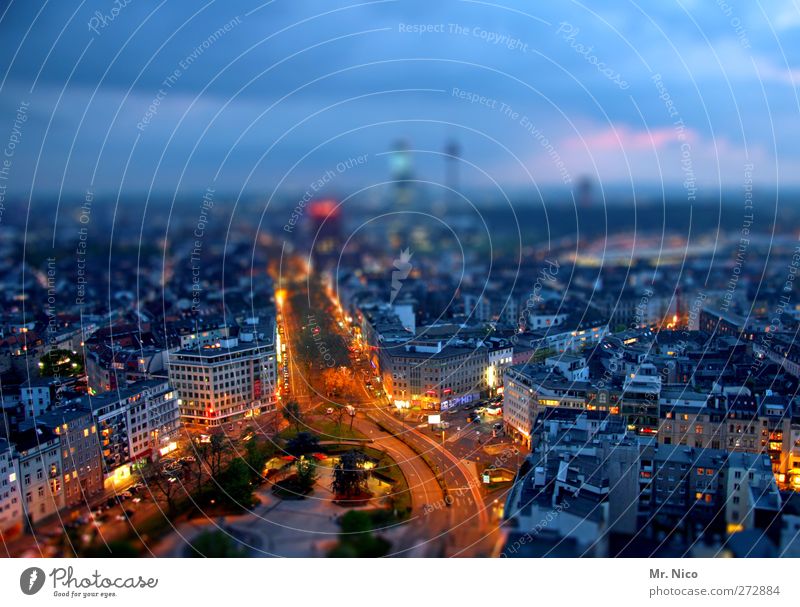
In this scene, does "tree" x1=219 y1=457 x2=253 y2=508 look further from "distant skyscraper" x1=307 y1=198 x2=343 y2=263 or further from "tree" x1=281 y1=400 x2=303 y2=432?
"distant skyscraper" x1=307 y1=198 x2=343 y2=263

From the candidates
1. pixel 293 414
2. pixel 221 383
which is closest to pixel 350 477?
pixel 293 414

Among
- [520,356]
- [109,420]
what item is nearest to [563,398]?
[520,356]

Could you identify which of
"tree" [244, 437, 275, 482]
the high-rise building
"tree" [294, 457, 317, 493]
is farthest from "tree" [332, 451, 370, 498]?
the high-rise building

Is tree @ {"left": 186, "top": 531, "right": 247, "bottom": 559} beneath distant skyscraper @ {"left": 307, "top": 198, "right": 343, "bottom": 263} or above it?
beneath

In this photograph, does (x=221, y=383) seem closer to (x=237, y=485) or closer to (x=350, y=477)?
(x=237, y=485)

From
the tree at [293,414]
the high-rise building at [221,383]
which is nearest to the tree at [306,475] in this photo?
the tree at [293,414]

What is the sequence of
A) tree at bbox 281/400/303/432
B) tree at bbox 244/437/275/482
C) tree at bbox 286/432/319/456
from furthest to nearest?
1. tree at bbox 281/400/303/432
2. tree at bbox 286/432/319/456
3. tree at bbox 244/437/275/482
